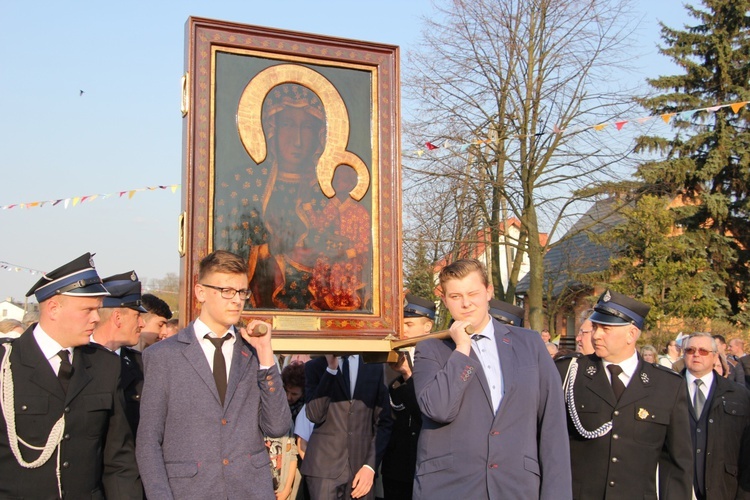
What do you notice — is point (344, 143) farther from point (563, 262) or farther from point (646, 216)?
point (563, 262)

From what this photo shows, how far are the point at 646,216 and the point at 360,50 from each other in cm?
2141

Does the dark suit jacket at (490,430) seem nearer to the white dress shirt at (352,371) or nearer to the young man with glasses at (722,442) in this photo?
the white dress shirt at (352,371)

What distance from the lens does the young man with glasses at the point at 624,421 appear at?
5.41 meters

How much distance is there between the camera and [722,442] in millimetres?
6730

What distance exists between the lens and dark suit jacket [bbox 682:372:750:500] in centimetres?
665

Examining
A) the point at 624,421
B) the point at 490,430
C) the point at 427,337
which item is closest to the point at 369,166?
the point at 427,337

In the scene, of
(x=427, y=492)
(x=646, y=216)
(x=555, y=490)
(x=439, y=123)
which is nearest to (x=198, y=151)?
(x=427, y=492)

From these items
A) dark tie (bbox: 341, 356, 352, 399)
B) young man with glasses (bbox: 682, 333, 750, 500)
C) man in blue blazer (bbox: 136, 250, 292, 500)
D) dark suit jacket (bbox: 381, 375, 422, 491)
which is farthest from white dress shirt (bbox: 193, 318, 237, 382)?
young man with glasses (bbox: 682, 333, 750, 500)

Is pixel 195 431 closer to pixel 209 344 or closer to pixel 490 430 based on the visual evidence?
pixel 209 344

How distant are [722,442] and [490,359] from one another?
3.23 meters

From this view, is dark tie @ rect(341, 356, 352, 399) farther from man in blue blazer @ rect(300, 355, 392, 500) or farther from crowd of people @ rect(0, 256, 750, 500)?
crowd of people @ rect(0, 256, 750, 500)

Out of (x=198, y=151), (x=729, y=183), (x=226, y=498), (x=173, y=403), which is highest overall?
(x=729, y=183)

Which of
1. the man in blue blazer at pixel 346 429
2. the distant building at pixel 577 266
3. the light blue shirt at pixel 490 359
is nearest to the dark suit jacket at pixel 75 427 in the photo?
the light blue shirt at pixel 490 359

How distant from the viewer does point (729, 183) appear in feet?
96.5
